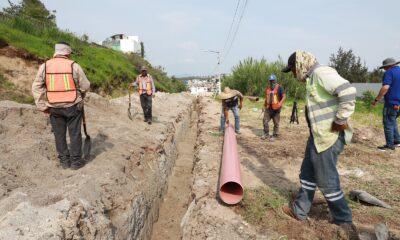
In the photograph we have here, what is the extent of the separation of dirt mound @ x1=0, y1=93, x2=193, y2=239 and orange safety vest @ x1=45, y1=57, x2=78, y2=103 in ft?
3.16

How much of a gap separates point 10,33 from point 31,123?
9.00 metres

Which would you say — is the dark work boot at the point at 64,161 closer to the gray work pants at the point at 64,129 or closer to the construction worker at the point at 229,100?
the gray work pants at the point at 64,129

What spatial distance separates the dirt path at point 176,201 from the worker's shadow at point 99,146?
1475mm

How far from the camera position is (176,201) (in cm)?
615

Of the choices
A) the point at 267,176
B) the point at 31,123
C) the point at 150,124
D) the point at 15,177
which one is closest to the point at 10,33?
the point at 150,124

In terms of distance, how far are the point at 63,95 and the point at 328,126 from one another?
3344 mm

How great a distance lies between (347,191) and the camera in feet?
15.6

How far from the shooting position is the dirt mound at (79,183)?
2.98 m

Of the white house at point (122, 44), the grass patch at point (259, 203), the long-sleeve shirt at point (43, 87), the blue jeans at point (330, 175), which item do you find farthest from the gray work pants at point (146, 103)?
the white house at point (122, 44)

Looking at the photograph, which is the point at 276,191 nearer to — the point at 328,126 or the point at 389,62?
the point at 328,126

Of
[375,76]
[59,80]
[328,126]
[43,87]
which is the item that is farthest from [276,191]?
[375,76]

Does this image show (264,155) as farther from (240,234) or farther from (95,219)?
(95,219)

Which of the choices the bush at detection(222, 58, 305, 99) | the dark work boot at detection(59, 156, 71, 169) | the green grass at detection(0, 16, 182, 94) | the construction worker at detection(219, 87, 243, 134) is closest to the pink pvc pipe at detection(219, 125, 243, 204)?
the dark work boot at detection(59, 156, 71, 169)

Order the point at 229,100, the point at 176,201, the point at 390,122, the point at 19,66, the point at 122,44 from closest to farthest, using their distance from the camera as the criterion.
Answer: the point at 176,201, the point at 390,122, the point at 229,100, the point at 19,66, the point at 122,44
